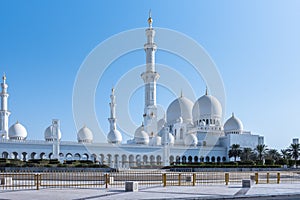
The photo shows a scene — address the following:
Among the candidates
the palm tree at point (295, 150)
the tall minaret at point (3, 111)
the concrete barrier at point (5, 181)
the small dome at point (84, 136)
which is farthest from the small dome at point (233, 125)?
the concrete barrier at point (5, 181)

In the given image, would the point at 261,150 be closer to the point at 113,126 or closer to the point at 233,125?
the point at 233,125

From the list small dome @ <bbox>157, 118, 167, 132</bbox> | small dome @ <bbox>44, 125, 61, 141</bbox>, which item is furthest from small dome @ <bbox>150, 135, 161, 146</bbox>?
small dome @ <bbox>44, 125, 61, 141</bbox>

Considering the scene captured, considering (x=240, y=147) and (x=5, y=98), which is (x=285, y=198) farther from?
(x=240, y=147)

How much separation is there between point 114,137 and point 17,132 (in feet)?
50.3

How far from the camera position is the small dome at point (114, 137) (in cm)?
6638

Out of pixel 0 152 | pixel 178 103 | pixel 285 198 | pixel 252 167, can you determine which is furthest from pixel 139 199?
pixel 178 103

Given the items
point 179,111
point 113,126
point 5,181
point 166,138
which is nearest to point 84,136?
point 113,126

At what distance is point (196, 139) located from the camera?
70.6 m

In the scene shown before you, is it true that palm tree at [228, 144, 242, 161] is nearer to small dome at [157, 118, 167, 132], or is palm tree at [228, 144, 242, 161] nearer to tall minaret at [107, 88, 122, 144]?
small dome at [157, 118, 167, 132]

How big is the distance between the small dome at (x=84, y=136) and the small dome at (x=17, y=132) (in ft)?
29.3

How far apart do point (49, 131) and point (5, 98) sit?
9.19 m

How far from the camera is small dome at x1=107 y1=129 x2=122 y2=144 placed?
66375 millimetres

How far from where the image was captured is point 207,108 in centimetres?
7362

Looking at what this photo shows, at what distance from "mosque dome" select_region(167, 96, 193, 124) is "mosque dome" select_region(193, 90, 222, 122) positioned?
164 cm
